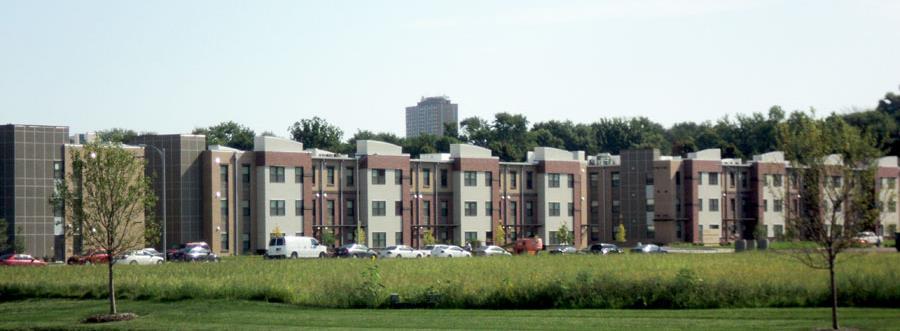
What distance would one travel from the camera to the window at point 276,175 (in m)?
101

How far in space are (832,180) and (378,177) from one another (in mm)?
78988

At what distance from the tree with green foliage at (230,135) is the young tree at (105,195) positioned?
422 feet

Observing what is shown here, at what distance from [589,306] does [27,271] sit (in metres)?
35.5

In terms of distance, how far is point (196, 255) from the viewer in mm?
85938

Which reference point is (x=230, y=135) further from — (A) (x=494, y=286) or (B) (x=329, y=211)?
(A) (x=494, y=286)

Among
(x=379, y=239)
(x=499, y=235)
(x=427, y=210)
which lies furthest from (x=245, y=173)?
(x=499, y=235)

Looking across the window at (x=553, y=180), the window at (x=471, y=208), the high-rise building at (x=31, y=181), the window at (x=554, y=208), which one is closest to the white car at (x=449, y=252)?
A: the window at (x=471, y=208)

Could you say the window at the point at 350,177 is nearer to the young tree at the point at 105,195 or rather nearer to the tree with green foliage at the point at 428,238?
the tree with green foliage at the point at 428,238

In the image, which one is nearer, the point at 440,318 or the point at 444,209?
the point at 440,318

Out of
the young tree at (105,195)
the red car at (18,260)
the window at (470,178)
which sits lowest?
the red car at (18,260)

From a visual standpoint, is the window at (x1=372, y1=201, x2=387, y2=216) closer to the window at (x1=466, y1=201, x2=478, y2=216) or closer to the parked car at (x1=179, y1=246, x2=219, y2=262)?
the window at (x1=466, y1=201, x2=478, y2=216)

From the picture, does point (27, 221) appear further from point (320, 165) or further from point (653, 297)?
point (653, 297)

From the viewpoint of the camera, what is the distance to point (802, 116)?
30375 millimetres

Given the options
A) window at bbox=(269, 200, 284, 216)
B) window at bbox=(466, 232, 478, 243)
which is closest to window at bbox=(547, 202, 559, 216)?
window at bbox=(466, 232, 478, 243)
